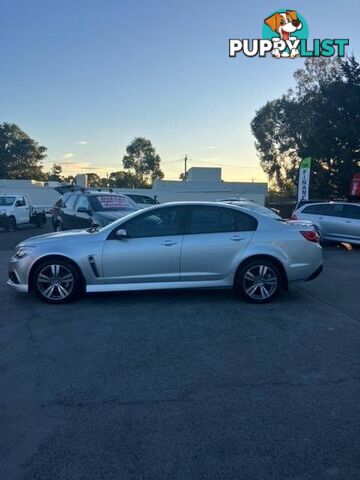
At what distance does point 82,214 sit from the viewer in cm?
1272

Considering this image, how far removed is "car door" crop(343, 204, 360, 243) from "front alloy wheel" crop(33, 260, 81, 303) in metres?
11.2

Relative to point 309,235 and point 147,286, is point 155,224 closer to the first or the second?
point 147,286

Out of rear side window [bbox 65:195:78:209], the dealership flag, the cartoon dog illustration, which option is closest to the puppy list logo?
the cartoon dog illustration

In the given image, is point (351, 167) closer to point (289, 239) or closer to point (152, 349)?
point (289, 239)

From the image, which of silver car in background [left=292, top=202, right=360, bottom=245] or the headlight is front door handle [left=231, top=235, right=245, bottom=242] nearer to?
the headlight

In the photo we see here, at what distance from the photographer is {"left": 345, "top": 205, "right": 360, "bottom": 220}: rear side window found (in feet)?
50.5

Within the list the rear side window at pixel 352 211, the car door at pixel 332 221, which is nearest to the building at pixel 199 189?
the car door at pixel 332 221

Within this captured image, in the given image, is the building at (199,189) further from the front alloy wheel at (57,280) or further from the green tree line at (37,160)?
the front alloy wheel at (57,280)

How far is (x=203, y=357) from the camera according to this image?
4.81 meters

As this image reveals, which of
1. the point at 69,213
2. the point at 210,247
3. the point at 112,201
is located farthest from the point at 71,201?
the point at 210,247

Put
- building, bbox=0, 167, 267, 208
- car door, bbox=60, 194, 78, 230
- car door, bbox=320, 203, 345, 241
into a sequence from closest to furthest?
1. car door, bbox=60, 194, 78, 230
2. car door, bbox=320, 203, 345, 241
3. building, bbox=0, 167, 267, 208

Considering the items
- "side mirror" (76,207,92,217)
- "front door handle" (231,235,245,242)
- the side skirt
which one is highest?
"side mirror" (76,207,92,217)

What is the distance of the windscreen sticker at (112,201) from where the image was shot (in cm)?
1261

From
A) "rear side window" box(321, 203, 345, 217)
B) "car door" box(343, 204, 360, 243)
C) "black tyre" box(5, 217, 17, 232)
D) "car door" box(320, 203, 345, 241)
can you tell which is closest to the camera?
"car door" box(343, 204, 360, 243)
